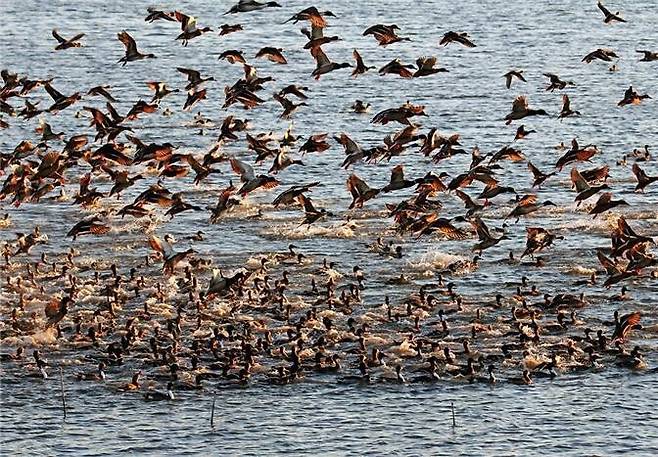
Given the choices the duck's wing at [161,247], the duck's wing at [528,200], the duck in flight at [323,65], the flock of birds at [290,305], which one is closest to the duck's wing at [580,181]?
the flock of birds at [290,305]

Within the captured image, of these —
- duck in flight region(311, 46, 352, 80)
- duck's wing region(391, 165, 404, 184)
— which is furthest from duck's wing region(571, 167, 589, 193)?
duck in flight region(311, 46, 352, 80)

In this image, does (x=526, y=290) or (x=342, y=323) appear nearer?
(x=342, y=323)

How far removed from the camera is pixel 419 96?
2557 inches

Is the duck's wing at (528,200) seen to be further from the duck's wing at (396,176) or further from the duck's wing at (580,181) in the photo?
A: the duck's wing at (396,176)

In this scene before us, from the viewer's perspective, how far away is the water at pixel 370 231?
89.8 feet

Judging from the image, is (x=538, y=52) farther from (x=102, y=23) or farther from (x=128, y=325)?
(x=128, y=325)

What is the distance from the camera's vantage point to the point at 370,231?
40.7 meters

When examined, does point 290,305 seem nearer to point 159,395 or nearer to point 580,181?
point 159,395

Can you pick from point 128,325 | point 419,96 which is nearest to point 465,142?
point 419,96

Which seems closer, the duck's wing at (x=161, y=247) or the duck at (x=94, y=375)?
the duck at (x=94, y=375)

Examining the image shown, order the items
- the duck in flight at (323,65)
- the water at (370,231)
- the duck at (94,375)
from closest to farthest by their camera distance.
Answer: the water at (370,231), the duck at (94,375), the duck in flight at (323,65)

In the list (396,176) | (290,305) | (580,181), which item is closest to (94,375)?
(290,305)

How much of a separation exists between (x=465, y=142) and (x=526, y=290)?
64.5ft

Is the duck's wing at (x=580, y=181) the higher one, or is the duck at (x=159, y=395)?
the duck's wing at (x=580, y=181)
